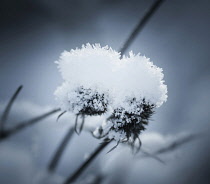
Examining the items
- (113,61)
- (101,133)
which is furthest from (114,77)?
(101,133)

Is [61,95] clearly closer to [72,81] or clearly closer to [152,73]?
[72,81]

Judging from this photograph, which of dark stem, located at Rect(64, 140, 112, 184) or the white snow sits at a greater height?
the white snow

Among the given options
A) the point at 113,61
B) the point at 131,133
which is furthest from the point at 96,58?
the point at 131,133

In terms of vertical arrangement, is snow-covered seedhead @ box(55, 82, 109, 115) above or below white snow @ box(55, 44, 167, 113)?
below

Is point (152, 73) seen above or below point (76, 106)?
above

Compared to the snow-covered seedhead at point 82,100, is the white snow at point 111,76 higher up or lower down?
higher up

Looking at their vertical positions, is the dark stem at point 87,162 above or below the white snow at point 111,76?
below

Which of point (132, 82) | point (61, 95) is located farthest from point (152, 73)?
point (61, 95)
